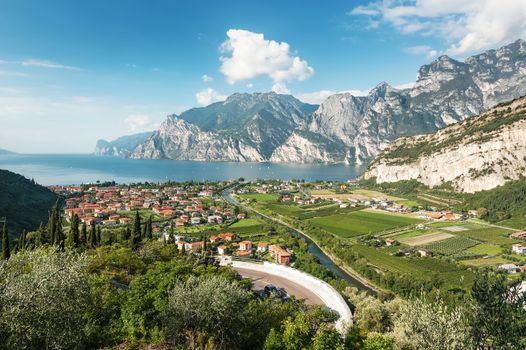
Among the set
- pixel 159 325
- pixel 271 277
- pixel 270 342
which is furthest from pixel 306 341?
pixel 271 277

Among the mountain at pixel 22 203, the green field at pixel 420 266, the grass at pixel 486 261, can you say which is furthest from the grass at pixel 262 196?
the grass at pixel 486 261

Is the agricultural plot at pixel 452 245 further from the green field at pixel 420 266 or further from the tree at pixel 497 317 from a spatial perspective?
the tree at pixel 497 317

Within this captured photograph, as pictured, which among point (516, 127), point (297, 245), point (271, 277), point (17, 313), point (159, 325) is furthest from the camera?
point (516, 127)

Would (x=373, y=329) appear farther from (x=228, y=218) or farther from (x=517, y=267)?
(x=228, y=218)

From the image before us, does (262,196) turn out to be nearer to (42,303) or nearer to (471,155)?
(471,155)

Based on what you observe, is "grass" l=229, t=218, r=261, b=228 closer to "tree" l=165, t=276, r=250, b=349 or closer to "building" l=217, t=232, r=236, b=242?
"building" l=217, t=232, r=236, b=242

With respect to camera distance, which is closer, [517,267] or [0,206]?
[517,267]

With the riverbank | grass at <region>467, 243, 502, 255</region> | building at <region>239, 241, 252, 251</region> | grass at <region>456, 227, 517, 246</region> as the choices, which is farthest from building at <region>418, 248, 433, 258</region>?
building at <region>239, 241, 252, 251</region>
